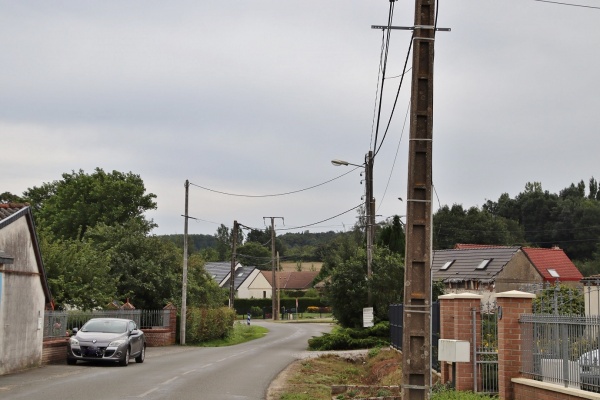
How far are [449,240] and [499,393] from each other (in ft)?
279

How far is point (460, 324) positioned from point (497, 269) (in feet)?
140

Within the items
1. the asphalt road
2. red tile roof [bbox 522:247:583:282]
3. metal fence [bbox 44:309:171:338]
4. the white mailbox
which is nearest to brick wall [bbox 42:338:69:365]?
metal fence [bbox 44:309:171:338]

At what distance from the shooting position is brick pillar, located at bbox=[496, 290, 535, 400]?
15414 millimetres

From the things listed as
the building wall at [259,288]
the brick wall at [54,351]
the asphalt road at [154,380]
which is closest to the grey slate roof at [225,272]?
the building wall at [259,288]

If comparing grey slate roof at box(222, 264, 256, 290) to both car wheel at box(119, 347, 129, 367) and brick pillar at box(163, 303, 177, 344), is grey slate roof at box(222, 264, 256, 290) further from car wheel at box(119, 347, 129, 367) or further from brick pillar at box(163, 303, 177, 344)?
car wheel at box(119, 347, 129, 367)

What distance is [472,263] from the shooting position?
6203 centimetres

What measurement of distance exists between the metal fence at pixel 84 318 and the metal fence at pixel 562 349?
1645 centimetres

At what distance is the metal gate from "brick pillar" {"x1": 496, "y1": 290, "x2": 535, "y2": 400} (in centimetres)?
113

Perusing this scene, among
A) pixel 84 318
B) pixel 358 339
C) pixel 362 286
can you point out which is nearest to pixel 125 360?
pixel 84 318

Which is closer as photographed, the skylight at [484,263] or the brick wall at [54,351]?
the brick wall at [54,351]

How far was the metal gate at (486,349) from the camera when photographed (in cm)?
1708

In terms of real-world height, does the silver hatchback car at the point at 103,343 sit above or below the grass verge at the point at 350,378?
Result: above

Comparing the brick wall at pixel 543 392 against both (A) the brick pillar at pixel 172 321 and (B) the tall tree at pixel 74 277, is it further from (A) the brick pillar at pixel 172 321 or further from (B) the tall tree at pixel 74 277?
(A) the brick pillar at pixel 172 321

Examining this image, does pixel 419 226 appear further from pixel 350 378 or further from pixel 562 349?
pixel 350 378
